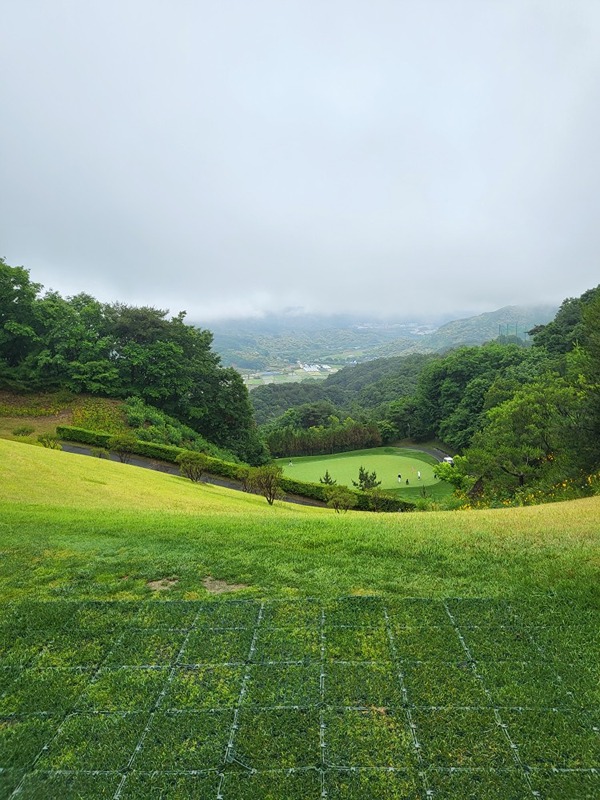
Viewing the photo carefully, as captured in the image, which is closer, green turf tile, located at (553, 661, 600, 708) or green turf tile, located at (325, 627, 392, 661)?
green turf tile, located at (553, 661, 600, 708)

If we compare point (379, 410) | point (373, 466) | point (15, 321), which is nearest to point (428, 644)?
point (15, 321)

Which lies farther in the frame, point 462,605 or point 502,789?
point 462,605

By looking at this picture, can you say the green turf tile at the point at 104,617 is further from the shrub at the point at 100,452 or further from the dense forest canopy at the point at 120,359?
the dense forest canopy at the point at 120,359

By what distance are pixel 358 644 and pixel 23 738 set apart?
9.05 feet

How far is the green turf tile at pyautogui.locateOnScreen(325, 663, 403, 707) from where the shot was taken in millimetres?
3740

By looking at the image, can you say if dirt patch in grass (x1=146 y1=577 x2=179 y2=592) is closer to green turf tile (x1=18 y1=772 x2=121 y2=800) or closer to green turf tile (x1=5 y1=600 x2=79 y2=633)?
green turf tile (x1=5 y1=600 x2=79 y2=633)

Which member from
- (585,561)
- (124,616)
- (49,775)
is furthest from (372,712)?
(585,561)

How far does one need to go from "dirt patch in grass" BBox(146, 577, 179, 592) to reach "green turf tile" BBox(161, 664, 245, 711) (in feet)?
5.40

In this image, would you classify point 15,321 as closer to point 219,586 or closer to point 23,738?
point 219,586

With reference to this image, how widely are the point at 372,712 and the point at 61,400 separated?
96.5 feet

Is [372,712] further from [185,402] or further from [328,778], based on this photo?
[185,402]

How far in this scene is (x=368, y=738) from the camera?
11.1 ft

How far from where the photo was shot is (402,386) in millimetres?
88438

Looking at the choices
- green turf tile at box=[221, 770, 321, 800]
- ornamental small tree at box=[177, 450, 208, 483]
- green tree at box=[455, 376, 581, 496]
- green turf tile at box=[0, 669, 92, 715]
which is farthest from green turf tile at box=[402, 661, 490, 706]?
ornamental small tree at box=[177, 450, 208, 483]
